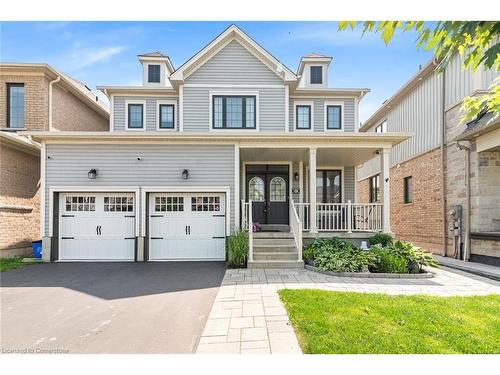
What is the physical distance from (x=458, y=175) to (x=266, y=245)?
6531 mm

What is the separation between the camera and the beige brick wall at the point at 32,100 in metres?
10.5

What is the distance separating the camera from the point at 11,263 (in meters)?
7.84

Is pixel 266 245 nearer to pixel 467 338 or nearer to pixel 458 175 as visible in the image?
pixel 467 338

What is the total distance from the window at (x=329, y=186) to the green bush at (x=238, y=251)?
4.50 meters

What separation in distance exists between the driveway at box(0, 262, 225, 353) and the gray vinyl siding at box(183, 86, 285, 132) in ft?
16.7

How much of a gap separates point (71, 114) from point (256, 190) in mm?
8333

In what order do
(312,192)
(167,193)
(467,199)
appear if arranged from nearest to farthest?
(312,192), (167,193), (467,199)

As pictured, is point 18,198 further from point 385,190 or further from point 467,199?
point 467,199

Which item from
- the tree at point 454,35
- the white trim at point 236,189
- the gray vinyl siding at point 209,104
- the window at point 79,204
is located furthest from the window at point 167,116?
the tree at point 454,35

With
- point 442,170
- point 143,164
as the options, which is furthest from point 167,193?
point 442,170

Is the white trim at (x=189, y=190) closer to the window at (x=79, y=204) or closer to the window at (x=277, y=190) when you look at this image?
the window at (x=79, y=204)

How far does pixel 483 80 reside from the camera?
27.7 ft

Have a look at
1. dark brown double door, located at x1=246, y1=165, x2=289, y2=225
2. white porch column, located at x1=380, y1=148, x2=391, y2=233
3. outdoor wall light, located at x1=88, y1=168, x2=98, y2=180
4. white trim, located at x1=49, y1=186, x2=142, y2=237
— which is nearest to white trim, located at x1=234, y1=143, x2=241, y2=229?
dark brown double door, located at x1=246, y1=165, x2=289, y2=225
